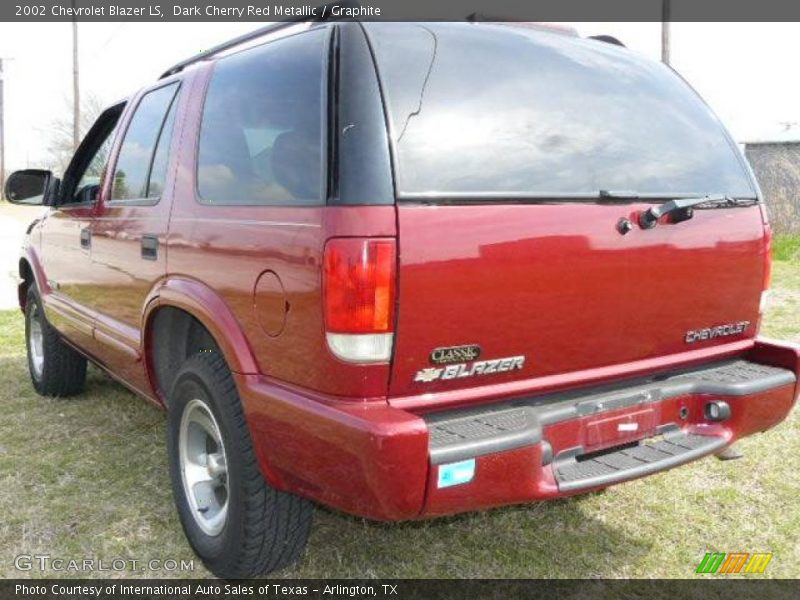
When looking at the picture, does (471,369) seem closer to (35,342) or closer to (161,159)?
(161,159)

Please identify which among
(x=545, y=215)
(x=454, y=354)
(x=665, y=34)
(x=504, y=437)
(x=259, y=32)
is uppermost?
(x=665, y=34)

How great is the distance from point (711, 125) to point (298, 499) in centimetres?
215

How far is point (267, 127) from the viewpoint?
2.57m

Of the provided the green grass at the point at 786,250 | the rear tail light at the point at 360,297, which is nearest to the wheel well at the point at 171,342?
the rear tail light at the point at 360,297

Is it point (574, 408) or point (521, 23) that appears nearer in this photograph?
point (574, 408)

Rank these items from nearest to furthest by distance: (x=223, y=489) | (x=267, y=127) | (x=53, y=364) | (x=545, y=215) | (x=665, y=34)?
1. (x=545, y=215)
2. (x=267, y=127)
3. (x=223, y=489)
4. (x=53, y=364)
5. (x=665, y=34)

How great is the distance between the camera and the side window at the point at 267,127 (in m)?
2.29

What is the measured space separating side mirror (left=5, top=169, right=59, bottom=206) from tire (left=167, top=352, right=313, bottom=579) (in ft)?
7.80

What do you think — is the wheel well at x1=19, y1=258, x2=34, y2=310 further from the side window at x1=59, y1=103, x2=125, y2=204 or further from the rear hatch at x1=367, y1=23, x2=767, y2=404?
the rear hatch at x1=367, y1=23, x2=767, y2=404

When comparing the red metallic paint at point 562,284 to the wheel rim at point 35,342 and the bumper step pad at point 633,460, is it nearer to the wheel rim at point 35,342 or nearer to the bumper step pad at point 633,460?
the bumper step pad at point 633,460

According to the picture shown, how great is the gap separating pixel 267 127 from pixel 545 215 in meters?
1.00

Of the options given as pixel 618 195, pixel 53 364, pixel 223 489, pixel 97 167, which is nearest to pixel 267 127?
pixel 618 195

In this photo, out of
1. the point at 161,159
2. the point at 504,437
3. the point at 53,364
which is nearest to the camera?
the point at 504,437

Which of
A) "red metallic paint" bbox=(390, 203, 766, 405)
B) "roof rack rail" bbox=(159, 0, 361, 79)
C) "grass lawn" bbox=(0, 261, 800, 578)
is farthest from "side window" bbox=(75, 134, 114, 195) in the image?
"red metallic paint" bbox=(390, 203, 766, 405)
